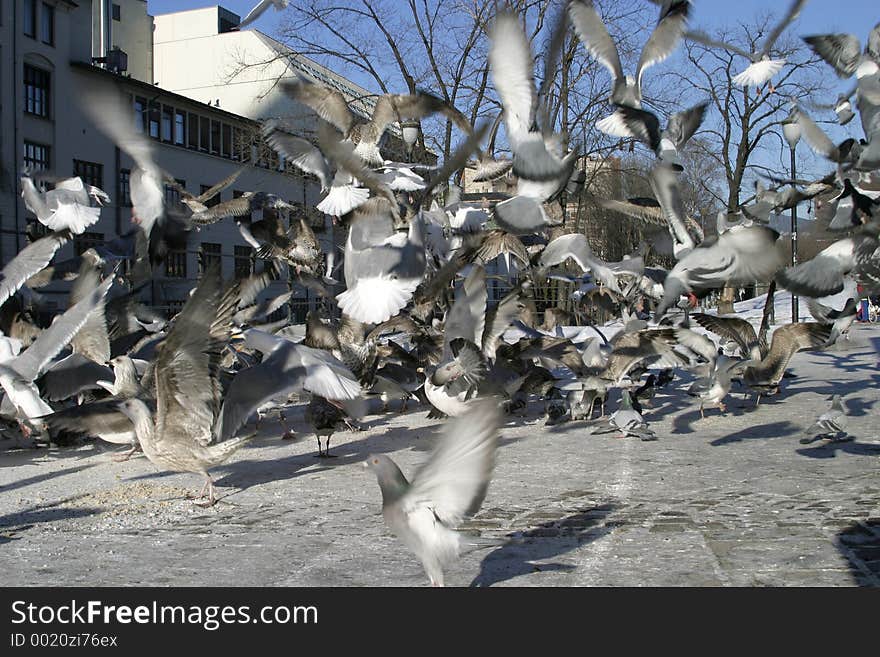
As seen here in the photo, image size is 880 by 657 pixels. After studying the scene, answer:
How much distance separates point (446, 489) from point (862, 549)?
2440mm

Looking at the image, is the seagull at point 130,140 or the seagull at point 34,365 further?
the seagull at point 130,140

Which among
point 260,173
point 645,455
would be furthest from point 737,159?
point 645,455

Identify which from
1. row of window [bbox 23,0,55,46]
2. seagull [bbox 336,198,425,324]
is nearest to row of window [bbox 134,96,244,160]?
row of window [bbox 23,0,55,46]

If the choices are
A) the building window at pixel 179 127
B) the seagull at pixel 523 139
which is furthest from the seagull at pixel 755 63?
the building window at pixel 179 127

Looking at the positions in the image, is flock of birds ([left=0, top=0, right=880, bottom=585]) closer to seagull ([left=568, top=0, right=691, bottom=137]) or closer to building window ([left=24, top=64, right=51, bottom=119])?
seagull ([left=568, top=0, right=691, bottom=137])

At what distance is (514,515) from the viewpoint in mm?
5777

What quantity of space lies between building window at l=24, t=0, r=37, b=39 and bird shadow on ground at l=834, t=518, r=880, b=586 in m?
30.5

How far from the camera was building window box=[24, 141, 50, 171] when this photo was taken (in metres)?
29.2

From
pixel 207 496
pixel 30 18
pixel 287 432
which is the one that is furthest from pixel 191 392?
pixel 30 18

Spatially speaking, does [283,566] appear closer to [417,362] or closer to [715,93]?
[417,362]

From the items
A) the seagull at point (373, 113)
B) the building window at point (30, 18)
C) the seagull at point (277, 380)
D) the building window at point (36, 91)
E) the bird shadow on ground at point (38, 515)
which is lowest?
the bird shadow on ground at point (38, 515)

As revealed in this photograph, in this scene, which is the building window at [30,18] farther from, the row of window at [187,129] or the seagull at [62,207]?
the seagull at [62,207]

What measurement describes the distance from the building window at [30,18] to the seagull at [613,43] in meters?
27.0

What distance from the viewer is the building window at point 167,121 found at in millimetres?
35219
